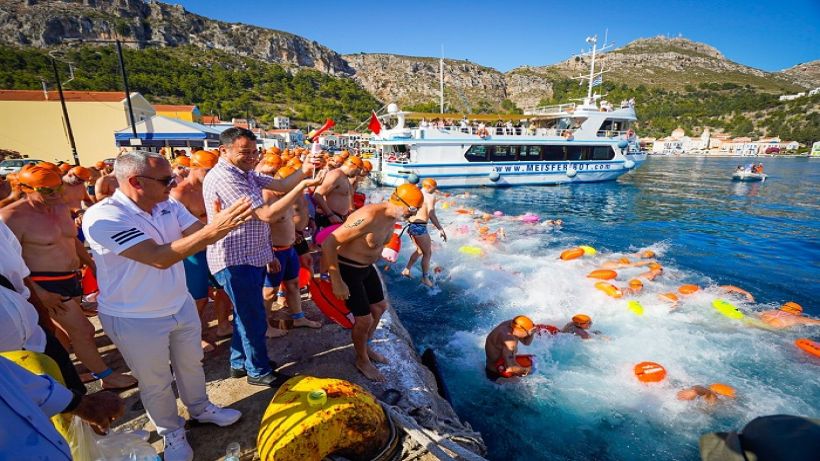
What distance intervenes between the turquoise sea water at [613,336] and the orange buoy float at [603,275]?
0.19 metres

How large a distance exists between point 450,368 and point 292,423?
3.22 m

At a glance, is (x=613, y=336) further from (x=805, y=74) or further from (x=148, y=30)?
(x=805, y=74)

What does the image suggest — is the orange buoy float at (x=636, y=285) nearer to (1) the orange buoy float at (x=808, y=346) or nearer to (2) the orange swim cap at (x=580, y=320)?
(2) the orange swim cap at (x=580, y=320)

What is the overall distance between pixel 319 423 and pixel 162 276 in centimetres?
126

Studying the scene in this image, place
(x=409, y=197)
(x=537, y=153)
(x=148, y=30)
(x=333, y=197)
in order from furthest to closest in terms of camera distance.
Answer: (x=148, y=30) → (x=537, y=153) → (x=333, y=197) → (x=409, y=197)

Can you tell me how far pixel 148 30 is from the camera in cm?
9588

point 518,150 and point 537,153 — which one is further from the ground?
point 518,150

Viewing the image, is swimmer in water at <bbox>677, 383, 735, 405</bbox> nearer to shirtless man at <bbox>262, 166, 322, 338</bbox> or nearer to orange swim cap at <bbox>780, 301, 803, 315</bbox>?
orange swim cap at <bbox>780, 301, 803, 315</bbox>

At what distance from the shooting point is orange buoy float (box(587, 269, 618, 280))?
789 cm

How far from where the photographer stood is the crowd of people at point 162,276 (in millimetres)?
1778

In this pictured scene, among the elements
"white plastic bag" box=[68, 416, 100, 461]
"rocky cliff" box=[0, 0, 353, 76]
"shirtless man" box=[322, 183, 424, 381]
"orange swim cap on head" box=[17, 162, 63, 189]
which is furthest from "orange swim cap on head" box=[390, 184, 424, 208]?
"rocky cliff" box=[0, 0, 353, 76]

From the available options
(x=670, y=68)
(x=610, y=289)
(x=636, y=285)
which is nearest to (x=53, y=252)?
(x=610, y=289)

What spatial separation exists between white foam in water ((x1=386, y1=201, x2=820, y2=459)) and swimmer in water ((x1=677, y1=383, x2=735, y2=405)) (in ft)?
0.28

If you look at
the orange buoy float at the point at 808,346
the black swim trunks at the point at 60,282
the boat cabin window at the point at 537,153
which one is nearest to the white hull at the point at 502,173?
the boat cabin window at the point at 537,153
